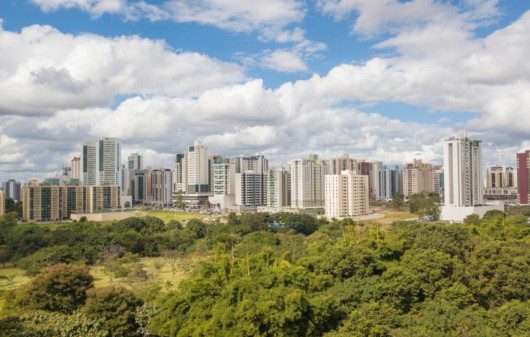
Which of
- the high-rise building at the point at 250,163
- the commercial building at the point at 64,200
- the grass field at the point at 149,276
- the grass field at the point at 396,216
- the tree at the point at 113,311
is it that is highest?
the high-rise building at the point at 250,163

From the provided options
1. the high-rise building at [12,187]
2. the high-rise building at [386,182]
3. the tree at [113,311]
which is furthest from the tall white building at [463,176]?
the high-rise building at [12,187]

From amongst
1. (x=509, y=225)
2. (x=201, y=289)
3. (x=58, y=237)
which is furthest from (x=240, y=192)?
(x=201, y=289)

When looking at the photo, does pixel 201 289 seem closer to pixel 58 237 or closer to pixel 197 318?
pixel 197 318

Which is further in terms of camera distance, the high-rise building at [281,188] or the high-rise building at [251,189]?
the high-rise building at [251,189]

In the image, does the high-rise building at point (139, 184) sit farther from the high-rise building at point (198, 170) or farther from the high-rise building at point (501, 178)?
the high-rise building at point (501, 178)

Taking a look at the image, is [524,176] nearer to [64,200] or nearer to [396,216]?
[396,216]

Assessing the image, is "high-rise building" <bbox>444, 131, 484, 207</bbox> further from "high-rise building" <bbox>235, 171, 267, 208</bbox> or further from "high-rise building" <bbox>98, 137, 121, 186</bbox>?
"high-rise building" <bbox>98, 137, 121, 186</bbox>

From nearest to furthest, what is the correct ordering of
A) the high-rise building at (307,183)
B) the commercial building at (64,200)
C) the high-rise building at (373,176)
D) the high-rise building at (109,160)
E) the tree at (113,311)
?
the tree at (113,311)
the commercial building at (64,200)
the high-rise building at (307,183)
the high-rise building at (109,160)
the high-rise building at (373,176)
